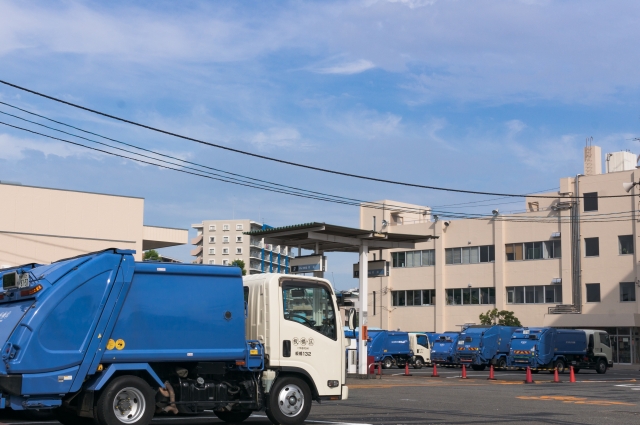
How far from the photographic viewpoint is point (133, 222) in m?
40.5

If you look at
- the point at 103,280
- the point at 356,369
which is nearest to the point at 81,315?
the point at 103,280

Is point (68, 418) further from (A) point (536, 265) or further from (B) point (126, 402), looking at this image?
(A) point (536, 265)

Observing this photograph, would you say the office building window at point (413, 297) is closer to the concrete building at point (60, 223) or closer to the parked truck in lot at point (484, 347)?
the parked truck in lot at point (484, 347)

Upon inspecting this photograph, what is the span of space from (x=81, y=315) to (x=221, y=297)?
2.34 meters

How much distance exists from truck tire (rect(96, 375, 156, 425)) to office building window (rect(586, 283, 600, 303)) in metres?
51.2

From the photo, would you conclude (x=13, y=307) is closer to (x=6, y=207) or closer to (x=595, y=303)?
(x=6, y=207)

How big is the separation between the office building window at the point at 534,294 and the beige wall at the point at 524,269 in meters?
0.35

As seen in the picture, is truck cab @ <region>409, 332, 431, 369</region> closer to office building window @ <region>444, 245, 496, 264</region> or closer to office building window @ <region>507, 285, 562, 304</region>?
office building window @ <region>507, 285, 562, 304</region>

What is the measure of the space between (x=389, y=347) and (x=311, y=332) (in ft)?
106

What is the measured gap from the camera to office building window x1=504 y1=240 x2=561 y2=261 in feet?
200

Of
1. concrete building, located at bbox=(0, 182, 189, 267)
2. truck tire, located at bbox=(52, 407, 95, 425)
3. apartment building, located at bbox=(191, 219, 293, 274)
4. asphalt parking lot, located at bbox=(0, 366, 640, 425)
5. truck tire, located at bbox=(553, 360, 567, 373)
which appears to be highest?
apartment building, located at bbox=(191, 219, 293, 274)

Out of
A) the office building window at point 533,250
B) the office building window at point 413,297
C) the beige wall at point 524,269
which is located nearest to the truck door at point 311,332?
the beige wall at point 524,269

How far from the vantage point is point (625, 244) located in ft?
186

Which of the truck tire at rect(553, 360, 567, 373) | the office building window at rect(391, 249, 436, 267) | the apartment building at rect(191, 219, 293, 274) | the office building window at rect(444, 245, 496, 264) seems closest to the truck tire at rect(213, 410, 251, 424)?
the truck tire at rect(553, 360, 567, 373)
